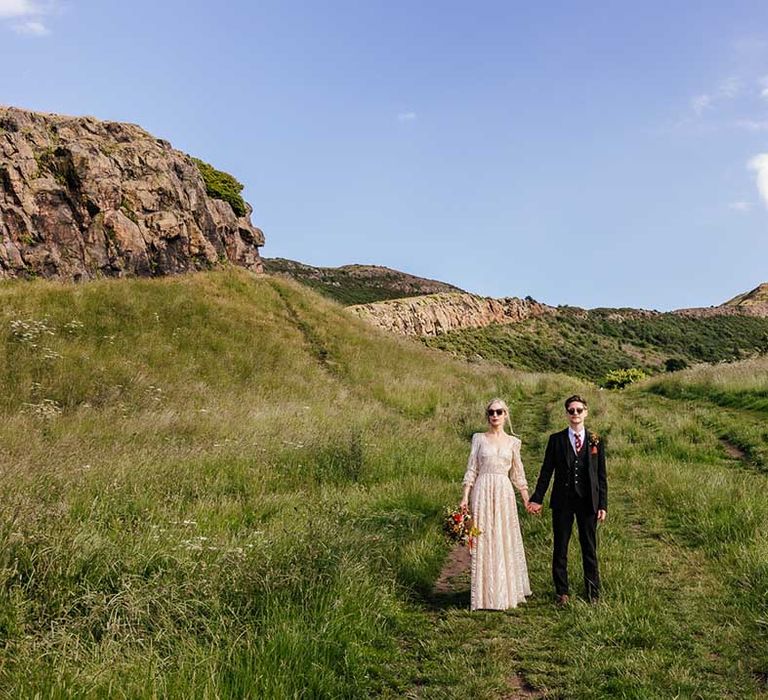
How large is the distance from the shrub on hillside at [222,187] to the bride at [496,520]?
110 feet

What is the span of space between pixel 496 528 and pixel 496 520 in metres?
0.08

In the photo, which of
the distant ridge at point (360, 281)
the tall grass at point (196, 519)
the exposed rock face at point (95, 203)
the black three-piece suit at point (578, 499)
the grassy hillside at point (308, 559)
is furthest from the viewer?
the distant ridge at point (360, 281)

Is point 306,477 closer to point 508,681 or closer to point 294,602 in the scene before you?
point 294,602

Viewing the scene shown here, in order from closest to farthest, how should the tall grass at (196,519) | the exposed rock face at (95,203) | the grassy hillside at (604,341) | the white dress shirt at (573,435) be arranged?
1. the tall grass at (196,519)
2. the white dress shirt at (573,435)
3. the exposed rock face at (95,203)
4. the grassy hillside at (604,341)

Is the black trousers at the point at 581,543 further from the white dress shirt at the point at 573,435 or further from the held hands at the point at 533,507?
the white dress shirt at the point at 573,435

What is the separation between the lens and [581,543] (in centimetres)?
574

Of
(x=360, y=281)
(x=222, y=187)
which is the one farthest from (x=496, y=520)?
(x=360, y=281)

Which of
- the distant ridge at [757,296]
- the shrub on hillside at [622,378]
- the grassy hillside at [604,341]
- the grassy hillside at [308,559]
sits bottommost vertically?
the grassy hillside at [308,559]

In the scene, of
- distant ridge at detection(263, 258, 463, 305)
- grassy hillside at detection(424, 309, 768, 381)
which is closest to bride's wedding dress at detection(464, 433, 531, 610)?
grassy hillside at detection(424, 309, 768, 381)

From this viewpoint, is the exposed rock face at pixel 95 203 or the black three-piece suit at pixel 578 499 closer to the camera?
the black three-piece suit at pixel 578 499

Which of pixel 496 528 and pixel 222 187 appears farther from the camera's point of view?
pixel 222 187

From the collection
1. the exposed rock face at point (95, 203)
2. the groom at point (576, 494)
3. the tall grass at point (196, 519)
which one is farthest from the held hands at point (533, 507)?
the exposed rock face at point (95, 203)

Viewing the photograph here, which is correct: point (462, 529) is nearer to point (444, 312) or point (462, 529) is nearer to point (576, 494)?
point (576, 494)

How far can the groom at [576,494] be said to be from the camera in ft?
18.6
